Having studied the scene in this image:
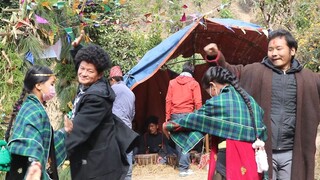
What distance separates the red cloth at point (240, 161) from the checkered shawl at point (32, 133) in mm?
1263

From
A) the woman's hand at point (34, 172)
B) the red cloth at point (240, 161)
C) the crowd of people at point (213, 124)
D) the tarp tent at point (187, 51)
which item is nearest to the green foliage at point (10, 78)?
the crowd of people at point (213, 124)

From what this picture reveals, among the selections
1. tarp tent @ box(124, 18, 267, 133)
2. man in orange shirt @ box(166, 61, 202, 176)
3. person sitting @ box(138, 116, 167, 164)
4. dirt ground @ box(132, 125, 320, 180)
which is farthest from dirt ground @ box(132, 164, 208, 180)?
tarp tent @ box(124, 18, 267, 133)

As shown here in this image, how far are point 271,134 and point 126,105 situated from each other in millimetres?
2891

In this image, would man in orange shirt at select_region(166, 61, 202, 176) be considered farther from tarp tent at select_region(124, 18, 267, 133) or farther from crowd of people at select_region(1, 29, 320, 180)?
crowd of people at select_region(1, 29, 320, 180)

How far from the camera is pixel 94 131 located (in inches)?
139

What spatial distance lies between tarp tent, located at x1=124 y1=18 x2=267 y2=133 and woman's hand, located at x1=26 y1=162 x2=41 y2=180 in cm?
457

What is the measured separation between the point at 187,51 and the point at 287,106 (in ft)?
19.7

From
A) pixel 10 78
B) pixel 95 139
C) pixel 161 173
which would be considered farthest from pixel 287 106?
pixel 161 173

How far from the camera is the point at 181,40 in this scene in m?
7.97

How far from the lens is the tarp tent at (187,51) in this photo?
795 cm

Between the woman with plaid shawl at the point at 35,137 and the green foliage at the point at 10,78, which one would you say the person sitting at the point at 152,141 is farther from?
the woman with plaid shawl at the point at 35,137

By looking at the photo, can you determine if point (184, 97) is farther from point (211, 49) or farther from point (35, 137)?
point (35, 137)

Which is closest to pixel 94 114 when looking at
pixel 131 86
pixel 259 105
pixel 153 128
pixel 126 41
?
pixel 259 105

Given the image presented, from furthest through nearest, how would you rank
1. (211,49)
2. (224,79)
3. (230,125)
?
1. (211,49)
2. (224,79)
3. (230,125)
